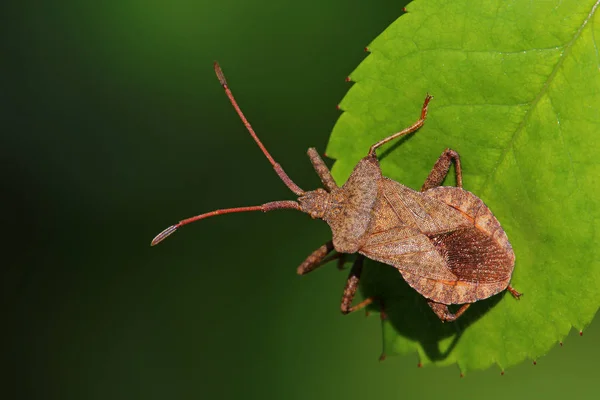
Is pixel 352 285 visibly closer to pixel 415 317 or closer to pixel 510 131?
pixel 415 317

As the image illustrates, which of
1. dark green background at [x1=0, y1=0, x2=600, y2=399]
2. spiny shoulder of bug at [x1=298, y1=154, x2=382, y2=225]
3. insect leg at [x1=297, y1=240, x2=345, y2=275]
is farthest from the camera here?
dark green background at [x1=0, y1=0, x2=600, y2=399]

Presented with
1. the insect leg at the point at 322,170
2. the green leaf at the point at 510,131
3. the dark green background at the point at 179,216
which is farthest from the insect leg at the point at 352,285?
the dark green background at the point at 179,216

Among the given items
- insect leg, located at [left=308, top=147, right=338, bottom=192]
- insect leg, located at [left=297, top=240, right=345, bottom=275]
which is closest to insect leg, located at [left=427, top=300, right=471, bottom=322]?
insect leg, located at [left=297, top=240, right=345, bottom=275]

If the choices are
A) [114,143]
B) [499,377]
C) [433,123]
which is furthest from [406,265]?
[114,143]

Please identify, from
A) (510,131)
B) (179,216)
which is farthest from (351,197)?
(179,216)

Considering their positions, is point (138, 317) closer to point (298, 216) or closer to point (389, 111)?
point (298, 216)

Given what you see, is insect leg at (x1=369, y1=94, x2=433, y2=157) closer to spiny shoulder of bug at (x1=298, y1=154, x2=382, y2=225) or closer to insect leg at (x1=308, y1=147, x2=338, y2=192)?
spiny shoulder of bug at (x1=298, y1=154, x2=382, y2=225)
